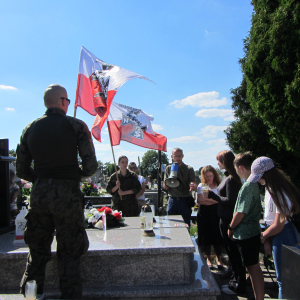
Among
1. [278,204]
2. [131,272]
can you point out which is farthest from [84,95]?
[278,204]

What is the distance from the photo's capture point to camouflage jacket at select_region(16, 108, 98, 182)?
266 cm

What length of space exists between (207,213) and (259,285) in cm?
203

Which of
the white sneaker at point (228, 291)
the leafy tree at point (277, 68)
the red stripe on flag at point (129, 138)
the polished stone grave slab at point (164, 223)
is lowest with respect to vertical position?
the white sneaker at point (228, 291)

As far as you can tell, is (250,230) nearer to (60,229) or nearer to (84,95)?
(60,229)

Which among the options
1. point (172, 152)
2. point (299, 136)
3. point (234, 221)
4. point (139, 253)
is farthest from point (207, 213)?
point (299, 136)

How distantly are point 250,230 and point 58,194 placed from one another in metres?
2.23

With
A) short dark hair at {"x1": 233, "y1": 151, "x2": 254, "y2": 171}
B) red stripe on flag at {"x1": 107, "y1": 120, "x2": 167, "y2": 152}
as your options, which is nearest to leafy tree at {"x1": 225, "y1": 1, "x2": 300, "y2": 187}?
red stripe on flag at {"x1": 107, "y1": 120, "x2": 167, "y2": 152}

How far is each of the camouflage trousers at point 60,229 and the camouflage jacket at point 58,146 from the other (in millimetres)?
114

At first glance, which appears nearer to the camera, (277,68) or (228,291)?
(228,291)

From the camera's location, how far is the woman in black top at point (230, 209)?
158 inches

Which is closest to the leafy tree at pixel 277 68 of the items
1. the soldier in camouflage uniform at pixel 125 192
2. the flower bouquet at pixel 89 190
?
the soldier in camouflage uniform at pixel 125 192

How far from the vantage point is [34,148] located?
107 inches

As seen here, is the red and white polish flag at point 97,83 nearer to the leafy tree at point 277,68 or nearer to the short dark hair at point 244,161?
Answer: the short dark hair at point 244,161

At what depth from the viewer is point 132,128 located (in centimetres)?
671
